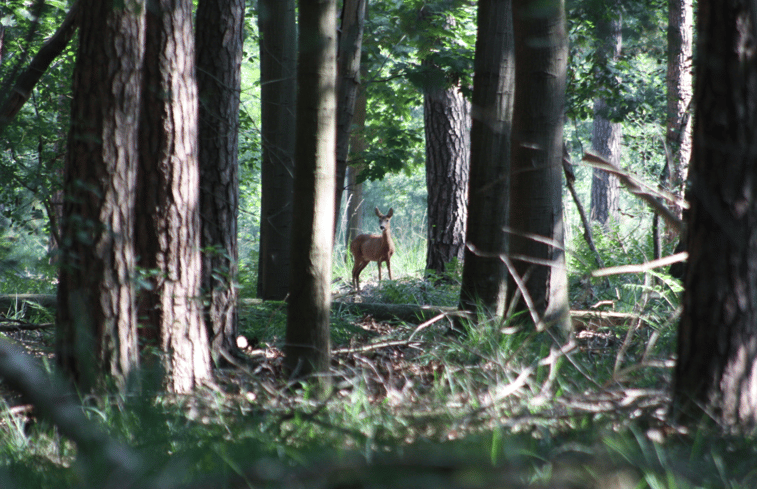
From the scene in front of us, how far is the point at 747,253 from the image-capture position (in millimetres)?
2125

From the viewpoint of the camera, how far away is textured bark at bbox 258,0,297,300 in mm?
6215

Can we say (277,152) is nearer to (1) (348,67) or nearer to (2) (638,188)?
(1) (348,67)

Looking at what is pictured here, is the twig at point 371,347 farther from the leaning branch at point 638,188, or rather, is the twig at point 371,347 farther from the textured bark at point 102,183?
the leaning branch at point 638,188

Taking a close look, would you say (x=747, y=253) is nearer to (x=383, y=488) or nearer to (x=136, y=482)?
(x=383, y=488)

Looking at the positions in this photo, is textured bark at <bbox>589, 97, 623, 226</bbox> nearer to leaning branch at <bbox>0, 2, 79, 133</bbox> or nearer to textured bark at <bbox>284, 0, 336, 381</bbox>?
textured bark at <bbox>284, 0, 336, 381</bbox>

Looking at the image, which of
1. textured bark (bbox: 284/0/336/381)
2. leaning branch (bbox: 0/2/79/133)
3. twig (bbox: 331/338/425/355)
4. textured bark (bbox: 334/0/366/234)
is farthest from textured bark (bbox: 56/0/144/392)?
textured bark (bbox: 334/0/366/234)

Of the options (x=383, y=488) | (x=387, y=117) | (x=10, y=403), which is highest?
(x=387, y=117)

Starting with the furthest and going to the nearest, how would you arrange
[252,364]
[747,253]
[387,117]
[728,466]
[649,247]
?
[387,117]
[649,247]
[252,364]
[747,253]
[728,466]

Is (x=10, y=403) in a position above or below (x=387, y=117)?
below

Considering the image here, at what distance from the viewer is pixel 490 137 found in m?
4.88

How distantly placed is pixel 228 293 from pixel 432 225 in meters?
5.50

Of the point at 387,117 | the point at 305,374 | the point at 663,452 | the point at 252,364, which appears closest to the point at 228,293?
the point at 252,364

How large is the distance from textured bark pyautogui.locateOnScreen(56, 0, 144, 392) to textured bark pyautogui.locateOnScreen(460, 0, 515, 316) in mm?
2759

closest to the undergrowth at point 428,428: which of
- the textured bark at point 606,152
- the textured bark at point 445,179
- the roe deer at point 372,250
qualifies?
the textured bark at point 445,179
